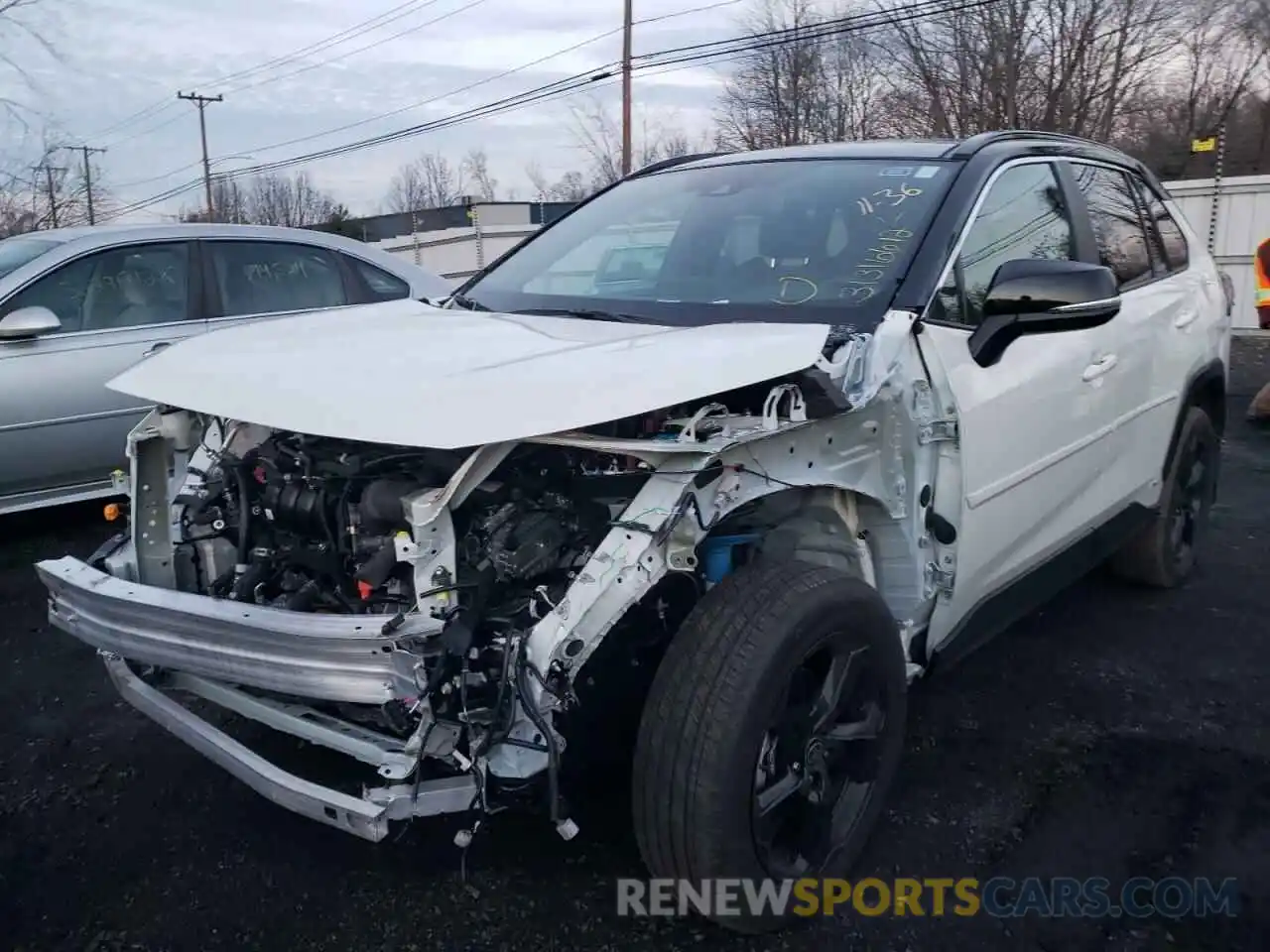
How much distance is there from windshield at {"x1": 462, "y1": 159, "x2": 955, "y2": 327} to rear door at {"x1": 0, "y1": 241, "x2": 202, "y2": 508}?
8.75 feet

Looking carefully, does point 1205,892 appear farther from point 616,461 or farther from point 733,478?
point 616,461

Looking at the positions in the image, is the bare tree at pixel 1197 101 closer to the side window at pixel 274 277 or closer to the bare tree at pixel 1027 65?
the bare tree at pixel 1027 65

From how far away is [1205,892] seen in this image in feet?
8.62

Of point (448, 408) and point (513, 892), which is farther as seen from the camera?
point (513, 892)

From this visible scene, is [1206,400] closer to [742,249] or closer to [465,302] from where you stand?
[742,249]

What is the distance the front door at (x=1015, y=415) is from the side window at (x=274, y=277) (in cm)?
432

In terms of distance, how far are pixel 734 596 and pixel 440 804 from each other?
758 mm

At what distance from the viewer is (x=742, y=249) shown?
3.28 m

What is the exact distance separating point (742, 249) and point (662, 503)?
135 cm

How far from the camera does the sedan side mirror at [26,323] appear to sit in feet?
16.8

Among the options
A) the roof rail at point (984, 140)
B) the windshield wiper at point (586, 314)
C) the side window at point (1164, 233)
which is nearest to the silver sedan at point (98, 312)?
the windshield wiper at point (586, 314)

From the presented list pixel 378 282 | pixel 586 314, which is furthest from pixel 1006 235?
pixel 378 282

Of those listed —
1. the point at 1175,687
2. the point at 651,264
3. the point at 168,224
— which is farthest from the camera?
the point at 168,224

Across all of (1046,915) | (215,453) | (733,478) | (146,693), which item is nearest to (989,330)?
(733,478)
